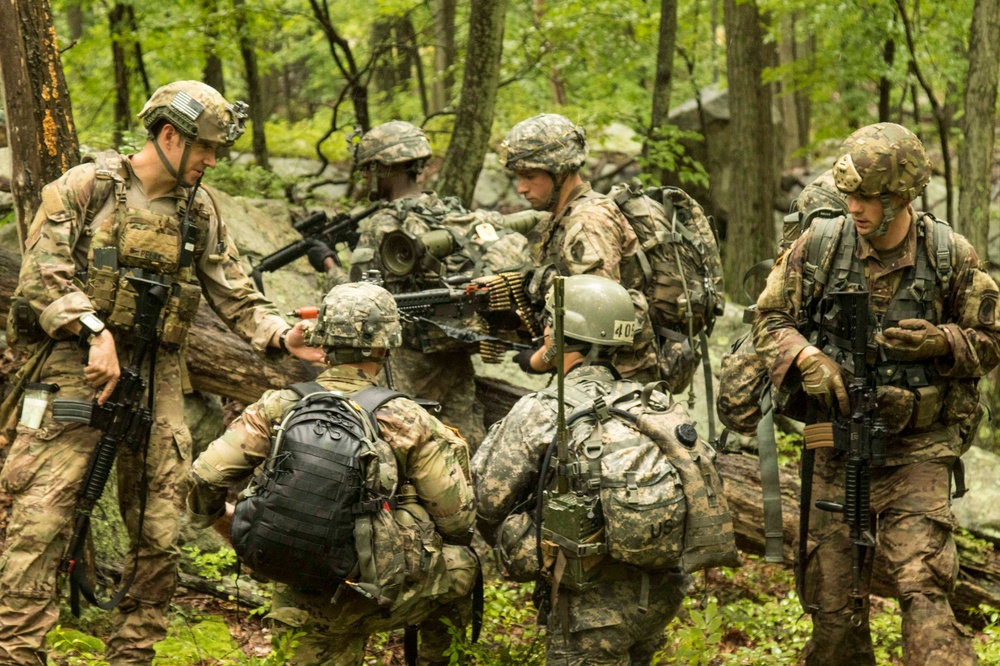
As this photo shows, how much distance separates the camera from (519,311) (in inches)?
268

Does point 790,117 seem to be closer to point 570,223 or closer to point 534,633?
point 570,223

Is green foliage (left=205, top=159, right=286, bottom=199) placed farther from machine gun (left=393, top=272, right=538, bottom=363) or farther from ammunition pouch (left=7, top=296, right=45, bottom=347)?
ammunition pouch (left=7, top=296, right=45, bottom=347)

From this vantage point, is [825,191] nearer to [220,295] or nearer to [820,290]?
[820,290]

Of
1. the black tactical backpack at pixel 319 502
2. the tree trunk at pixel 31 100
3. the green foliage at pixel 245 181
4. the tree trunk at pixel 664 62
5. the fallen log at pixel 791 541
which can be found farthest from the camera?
the tree trunk at pixel 664 62

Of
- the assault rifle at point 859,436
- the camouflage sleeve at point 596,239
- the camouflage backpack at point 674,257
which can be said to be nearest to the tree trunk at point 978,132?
the camouflage backpack at point 674,257

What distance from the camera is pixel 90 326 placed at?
4773 millimetres

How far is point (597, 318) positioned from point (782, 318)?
1.14 meters

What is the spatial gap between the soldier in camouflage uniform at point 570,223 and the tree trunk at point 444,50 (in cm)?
568

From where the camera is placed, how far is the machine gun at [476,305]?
6766mm

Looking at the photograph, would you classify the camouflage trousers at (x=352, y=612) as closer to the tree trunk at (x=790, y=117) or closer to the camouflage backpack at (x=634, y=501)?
the camouflage backpack at (x=634, y=501)

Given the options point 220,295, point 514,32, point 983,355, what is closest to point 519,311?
point 220,295

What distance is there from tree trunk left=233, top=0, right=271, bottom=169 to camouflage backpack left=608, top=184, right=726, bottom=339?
6029 millimetres

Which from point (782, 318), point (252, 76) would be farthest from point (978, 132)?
point (252, 76)

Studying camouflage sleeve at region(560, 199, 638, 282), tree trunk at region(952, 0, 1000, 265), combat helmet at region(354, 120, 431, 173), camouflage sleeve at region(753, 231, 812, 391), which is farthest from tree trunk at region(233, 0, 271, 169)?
camouflage sleeve at region(753, 231, 812, 391)
